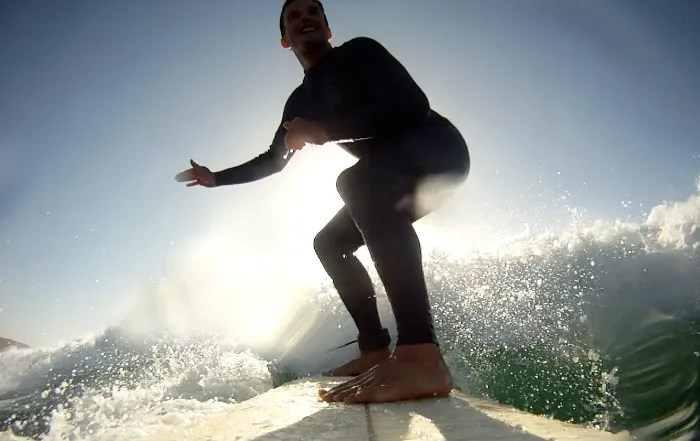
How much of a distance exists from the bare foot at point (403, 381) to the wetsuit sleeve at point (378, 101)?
0.97 m

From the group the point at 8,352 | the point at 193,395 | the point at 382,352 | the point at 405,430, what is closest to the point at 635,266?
the point at 382,352

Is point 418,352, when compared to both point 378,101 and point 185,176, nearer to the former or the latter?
point 378,101

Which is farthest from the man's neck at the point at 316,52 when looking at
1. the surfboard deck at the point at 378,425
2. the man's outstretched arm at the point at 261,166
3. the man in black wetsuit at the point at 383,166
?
the surfboard deck at the point at 378,425

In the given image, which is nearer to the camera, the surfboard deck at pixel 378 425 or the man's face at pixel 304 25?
the surfboard deck at pixel 378 425

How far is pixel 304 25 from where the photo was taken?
2461 millimetres

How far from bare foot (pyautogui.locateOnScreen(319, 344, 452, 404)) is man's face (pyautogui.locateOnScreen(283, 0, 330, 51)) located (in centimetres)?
182

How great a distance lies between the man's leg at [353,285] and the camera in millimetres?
2475

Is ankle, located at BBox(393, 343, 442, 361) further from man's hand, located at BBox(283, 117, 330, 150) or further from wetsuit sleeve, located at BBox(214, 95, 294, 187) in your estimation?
wetsuit sleeve, located at BBox(214, 95, 294, 187)

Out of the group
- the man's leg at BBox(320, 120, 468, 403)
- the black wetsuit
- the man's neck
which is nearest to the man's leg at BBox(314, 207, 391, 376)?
the black wetsuit

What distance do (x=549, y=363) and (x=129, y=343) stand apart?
15.6 meters

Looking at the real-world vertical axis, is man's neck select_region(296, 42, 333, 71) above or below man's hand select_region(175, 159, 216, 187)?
above

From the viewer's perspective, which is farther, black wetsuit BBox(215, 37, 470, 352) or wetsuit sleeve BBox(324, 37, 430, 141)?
wetsuit sleeve BBox(324, 37, 430, 141)

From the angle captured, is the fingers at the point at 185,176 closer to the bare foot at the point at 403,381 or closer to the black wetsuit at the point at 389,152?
the black wetsuit at the point at 389,152

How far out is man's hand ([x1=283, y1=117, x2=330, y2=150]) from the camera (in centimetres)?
186
